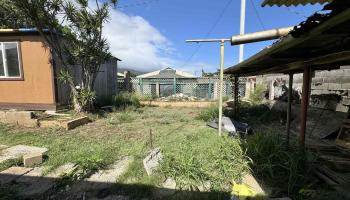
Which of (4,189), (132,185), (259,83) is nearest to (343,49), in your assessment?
(132,185)

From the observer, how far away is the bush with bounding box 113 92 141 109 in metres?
11.0

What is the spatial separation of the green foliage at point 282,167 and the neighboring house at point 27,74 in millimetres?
7073

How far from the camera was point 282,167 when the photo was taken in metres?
3.55

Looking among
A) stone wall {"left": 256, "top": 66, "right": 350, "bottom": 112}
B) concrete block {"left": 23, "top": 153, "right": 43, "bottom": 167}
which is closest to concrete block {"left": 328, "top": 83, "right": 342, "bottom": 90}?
stone wall {"left": 256, "top": 66, "right": 350, "bottom": 112}

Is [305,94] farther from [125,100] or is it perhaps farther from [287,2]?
[125,100]

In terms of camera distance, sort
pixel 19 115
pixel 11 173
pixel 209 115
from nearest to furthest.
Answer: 1. pixel 11 173
2. pixel 19 115
3. pixel 209 115

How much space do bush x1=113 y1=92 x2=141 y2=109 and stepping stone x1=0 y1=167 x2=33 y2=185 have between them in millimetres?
6599

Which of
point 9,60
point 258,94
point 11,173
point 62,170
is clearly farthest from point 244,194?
point 9,60

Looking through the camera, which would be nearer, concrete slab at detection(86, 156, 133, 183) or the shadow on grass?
the shadow on grass

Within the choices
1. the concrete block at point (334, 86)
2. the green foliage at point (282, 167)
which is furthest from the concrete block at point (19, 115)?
the concrete block at point (334, 86)

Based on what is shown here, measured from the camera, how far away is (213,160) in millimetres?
3844

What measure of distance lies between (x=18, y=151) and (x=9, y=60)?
522 cm

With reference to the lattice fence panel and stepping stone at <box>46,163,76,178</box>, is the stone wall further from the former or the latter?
the lattice fence panel

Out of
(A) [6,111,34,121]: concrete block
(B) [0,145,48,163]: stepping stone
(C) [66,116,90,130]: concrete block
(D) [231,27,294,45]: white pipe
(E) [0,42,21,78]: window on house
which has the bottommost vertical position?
(B) [0,145,48,163]: stepping stone
